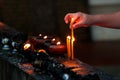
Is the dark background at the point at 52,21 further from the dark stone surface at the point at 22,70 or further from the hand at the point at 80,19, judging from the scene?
the hand at the point at 80,19

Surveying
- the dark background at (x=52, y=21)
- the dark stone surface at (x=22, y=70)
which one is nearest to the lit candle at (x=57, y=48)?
the dark stone surface at (x=22, y=70)

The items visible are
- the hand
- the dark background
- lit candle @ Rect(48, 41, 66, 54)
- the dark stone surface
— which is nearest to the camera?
the dark stone surface

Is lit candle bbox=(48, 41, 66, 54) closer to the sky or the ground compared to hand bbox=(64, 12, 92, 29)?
closer to the ground

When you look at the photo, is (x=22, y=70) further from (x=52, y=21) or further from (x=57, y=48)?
(x=52, y=21)

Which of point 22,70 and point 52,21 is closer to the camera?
point 22,70

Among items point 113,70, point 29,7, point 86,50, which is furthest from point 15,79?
point 29,7

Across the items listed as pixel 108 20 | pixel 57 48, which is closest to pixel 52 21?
pixel 57 48

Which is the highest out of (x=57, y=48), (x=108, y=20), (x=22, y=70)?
(x=108, y=20)

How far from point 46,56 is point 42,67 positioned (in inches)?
11.9

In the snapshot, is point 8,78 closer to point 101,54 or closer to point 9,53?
point 9,53

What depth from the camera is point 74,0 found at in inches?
449

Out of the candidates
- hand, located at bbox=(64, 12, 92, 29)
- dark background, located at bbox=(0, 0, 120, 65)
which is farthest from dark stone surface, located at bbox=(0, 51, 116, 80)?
dark background, located at bbox=(0, 0, 120, 65)

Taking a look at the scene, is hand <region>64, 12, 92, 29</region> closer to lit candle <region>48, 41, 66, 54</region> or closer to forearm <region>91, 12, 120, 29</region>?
forearm <region>91, 12, 120, 29</region>

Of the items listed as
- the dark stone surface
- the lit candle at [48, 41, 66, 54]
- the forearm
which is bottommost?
the dark stone surface
